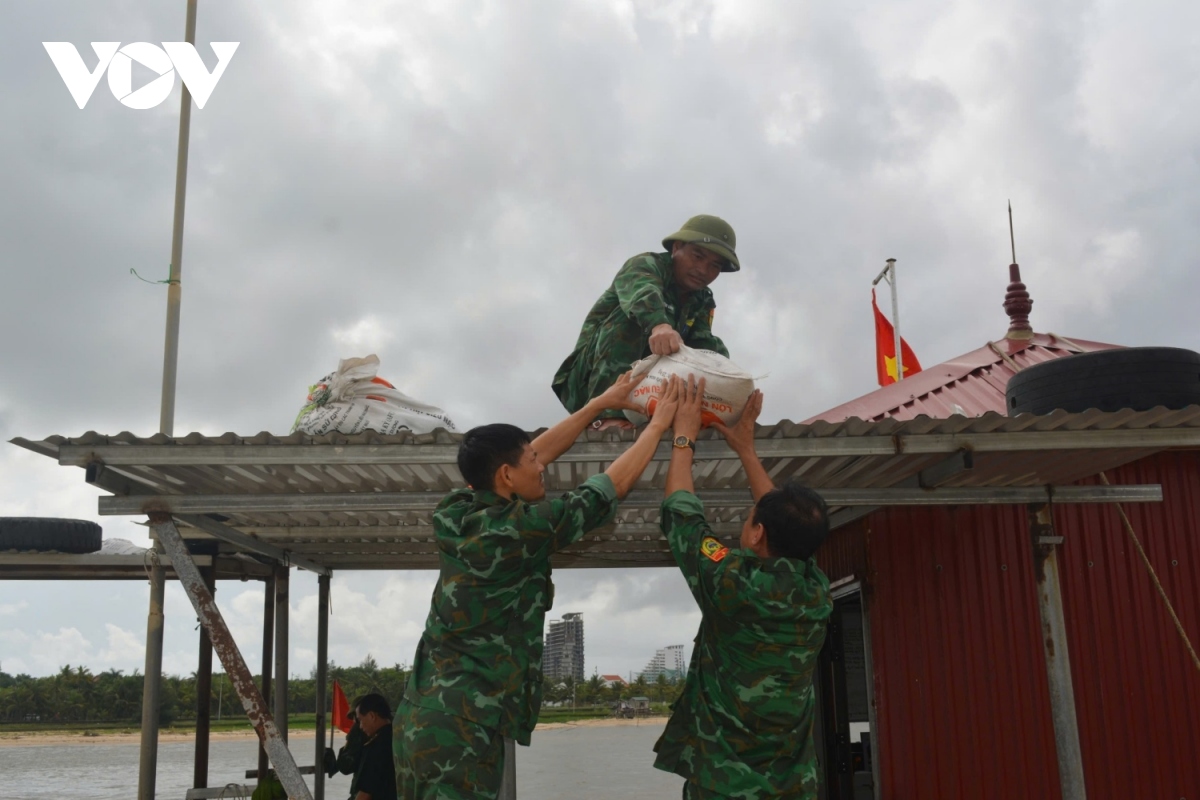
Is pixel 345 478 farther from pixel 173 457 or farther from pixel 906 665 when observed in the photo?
pixel 906 665

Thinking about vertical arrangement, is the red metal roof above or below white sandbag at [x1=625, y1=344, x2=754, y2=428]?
above

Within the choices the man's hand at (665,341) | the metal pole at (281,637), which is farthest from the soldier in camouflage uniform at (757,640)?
the metal pole at (281,637)

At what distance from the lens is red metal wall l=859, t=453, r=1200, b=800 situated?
20.7 feet

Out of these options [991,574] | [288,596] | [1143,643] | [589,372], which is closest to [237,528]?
[288,596]

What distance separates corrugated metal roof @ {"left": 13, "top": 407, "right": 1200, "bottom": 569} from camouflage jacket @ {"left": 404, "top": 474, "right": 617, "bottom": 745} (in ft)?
3.59

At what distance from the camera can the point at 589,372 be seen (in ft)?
18.4

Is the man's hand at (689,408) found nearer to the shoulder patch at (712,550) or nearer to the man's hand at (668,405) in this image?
the man's hand at (668,405)

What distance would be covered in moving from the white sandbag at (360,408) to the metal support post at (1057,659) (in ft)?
10.2

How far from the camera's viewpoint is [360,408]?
4.79m

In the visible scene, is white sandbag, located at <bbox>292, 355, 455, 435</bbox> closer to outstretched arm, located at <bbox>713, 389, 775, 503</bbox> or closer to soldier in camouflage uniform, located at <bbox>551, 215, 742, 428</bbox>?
soldier in camouflage uniform, located at <bbox>551, 215, 742, 428</bbox>

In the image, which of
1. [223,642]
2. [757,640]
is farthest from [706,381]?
[223,642]

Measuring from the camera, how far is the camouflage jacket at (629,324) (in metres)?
4.93

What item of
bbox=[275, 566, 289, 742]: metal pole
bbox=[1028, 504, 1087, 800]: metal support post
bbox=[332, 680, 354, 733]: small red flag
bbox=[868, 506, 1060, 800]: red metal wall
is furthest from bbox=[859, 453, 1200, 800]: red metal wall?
bbox=[332, 680, 354, 733]: small red flag

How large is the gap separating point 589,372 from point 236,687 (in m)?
2.49
